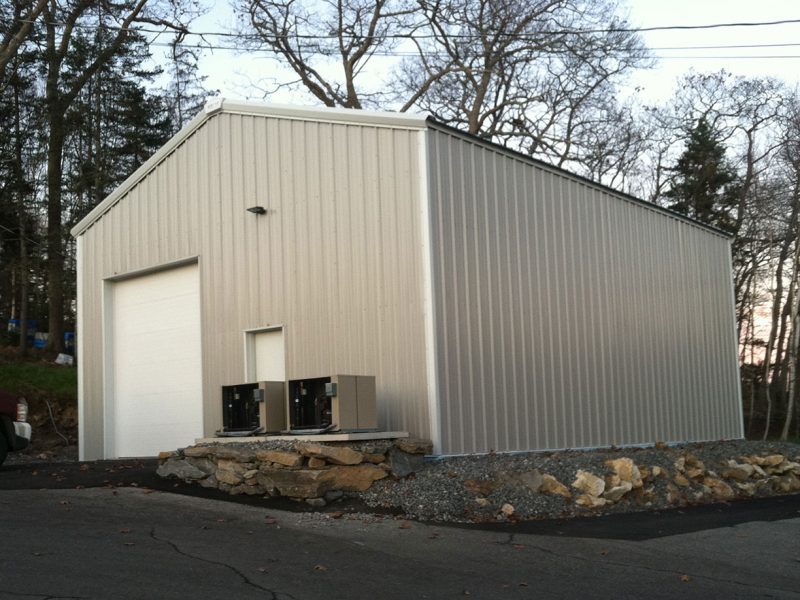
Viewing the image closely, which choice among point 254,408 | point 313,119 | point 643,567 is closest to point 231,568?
point 643,567

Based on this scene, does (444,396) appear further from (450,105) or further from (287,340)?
(450,105)

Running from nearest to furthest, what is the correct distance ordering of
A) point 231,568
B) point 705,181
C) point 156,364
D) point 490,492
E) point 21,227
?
point 231,568 → point 490,492 → point 156,364 → point 21,227 → point 705,181

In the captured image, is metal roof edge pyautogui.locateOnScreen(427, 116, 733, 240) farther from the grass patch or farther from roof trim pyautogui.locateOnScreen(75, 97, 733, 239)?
the grass patch

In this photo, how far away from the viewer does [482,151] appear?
14203 millimetres

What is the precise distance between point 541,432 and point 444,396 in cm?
227

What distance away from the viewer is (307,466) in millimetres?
11305

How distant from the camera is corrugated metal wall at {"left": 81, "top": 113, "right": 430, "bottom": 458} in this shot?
43.2 feet

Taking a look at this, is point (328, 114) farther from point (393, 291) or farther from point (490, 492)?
point (490, 492)

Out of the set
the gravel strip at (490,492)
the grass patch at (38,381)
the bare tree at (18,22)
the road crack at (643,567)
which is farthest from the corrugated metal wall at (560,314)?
the bare tree at (18,22)

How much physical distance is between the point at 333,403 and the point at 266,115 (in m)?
5.75

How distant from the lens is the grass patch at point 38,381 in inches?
935

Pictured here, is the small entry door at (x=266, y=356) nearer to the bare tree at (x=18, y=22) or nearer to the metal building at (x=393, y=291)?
the metal building at (x=393, y=291)

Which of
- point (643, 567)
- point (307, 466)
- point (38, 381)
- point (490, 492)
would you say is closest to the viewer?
point (643, 567)

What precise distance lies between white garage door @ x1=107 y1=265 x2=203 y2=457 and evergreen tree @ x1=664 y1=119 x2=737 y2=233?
25240 millimetres
